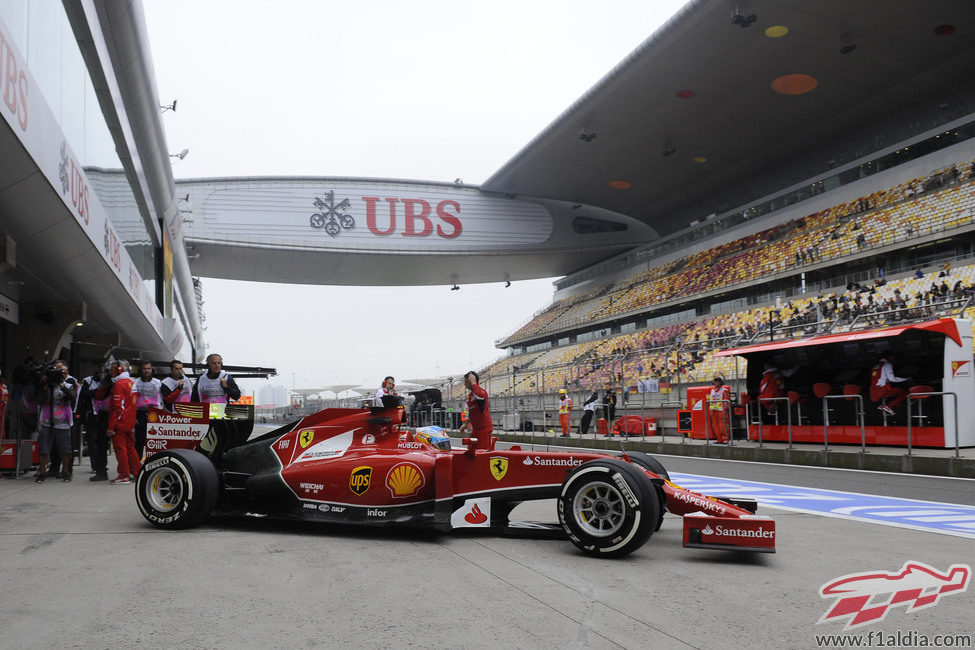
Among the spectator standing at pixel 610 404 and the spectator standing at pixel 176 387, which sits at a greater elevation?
the spectator standing at pixel 176 387

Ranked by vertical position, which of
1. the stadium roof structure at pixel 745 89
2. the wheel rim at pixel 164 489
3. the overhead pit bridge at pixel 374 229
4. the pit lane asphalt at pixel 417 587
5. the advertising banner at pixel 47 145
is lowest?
the pit lane asphalt at pixel 417 587

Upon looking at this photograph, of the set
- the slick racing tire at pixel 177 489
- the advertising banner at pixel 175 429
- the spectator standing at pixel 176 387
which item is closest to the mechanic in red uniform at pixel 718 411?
the spectator standing at pixel 176 387

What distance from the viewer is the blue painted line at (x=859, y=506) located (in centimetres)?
655

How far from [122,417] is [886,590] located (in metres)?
9.31

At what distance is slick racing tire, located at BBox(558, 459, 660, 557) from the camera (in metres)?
4.85

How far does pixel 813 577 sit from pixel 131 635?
12.3 feet

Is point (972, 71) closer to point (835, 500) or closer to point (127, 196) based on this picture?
point (835, 500)

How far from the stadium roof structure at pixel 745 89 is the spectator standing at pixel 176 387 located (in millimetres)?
20795

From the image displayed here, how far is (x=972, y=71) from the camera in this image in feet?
92.1

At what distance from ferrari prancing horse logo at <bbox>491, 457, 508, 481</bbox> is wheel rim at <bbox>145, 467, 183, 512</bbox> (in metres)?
2.67

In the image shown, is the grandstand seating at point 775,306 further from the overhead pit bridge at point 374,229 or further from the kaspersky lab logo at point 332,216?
the kaspersky lab logo at point 332,216

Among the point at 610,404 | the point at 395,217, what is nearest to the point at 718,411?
the point at 610,404

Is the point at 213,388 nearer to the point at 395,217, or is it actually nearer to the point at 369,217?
the point at 369,217

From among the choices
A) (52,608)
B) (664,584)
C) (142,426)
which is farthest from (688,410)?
(52,608)
